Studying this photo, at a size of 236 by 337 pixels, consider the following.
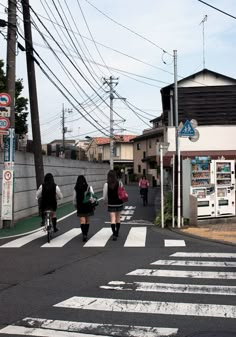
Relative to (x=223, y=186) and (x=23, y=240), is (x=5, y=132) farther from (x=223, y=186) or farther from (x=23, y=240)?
(x=223, y=186)

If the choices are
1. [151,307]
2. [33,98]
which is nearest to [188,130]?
[33,98]

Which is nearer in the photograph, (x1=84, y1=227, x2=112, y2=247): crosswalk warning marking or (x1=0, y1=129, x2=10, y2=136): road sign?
(x1=84, y1=227, x2=112, y2=247): crosswalk warning marking

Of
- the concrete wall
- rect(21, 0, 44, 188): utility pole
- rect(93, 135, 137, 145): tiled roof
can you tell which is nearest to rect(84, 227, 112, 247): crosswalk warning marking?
the concrete wall

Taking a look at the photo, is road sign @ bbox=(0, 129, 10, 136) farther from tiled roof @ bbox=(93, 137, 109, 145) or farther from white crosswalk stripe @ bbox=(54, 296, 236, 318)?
tiled roof @ bbox=(93, 137, 109, 145)

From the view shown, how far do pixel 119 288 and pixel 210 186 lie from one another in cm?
880

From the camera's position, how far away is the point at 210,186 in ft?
49.6

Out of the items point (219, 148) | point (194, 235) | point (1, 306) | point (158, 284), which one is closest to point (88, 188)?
point (194, 235)

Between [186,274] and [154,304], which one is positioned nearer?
[154,304]

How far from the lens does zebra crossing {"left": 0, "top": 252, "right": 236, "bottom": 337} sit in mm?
5059

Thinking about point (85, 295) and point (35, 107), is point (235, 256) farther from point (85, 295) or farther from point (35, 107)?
point (35, 107)

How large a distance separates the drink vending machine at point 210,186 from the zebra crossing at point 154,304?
604 centimetres

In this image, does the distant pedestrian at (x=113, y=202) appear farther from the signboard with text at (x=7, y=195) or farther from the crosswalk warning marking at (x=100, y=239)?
the signboard with text at (x=7, y=195)

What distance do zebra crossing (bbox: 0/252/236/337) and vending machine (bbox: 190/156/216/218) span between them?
238 inches

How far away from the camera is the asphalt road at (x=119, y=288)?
5199mm
